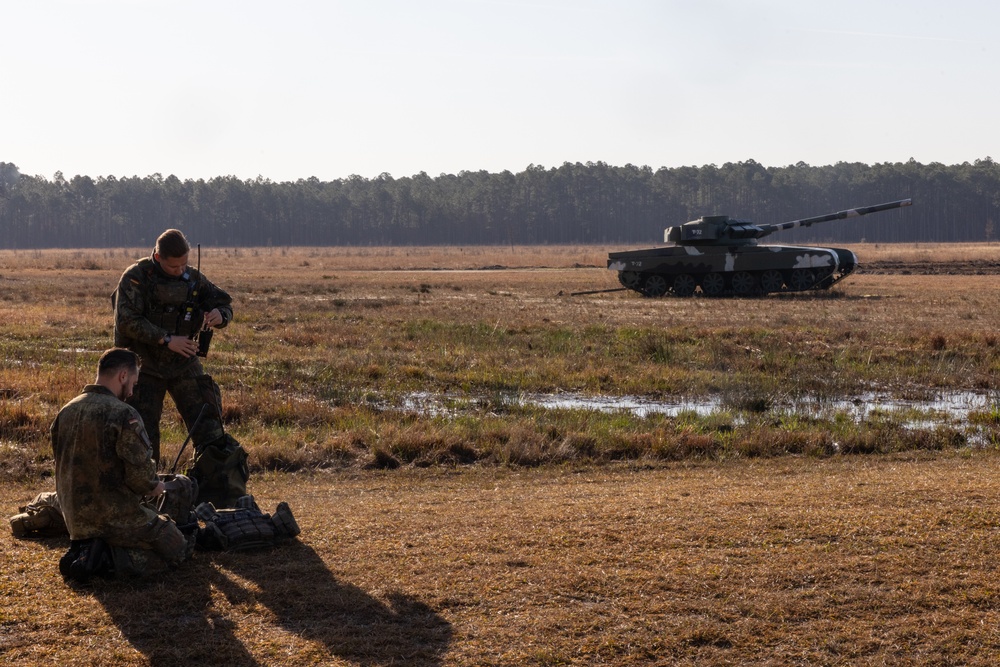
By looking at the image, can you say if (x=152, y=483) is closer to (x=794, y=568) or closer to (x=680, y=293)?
(x=794, y=568)

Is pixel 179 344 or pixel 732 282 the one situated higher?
pixel 179 344

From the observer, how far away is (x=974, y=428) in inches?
543

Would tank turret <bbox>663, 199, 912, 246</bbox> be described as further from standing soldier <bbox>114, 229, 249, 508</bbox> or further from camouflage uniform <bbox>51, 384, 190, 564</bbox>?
camouflage uniform <bbox>51, 384, 190, 564</bbox>

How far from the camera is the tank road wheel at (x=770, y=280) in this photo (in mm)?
36656

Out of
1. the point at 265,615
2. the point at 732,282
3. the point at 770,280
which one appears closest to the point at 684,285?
the point at 732,282

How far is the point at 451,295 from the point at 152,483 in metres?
29.4

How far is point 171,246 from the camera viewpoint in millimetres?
8242

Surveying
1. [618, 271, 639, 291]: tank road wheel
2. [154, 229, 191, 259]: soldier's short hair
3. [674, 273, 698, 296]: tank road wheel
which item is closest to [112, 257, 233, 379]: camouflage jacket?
[154, 229, 191, 259]: soldier's short hair

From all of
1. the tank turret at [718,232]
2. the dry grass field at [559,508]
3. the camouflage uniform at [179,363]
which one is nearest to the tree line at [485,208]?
the tank turret at [718,232]

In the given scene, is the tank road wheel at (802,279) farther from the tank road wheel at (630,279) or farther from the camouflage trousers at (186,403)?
the camouflage trousers at (186,403)

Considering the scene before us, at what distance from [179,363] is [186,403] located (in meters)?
0.30

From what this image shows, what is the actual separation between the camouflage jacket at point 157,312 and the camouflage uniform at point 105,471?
158 cm

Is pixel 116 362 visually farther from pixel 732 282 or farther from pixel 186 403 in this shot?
pixel 732 282

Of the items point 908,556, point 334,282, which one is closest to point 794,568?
point 908,556
